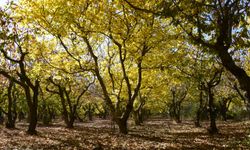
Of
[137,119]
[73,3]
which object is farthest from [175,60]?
[137,119]

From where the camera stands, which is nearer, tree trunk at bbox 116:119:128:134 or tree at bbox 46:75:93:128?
tree trunk at bbox 116:119:128:134

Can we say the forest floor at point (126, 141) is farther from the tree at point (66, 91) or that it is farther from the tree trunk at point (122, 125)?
the tree at point (66, 91)

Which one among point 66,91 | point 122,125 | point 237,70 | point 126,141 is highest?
Result: point 66,91

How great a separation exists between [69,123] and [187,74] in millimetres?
17485

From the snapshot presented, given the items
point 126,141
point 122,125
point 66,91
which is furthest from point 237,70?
point 66,91

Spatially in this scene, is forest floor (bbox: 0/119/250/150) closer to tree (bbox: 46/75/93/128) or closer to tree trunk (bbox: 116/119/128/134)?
tree trunk (bbox: 116/119/128/134)

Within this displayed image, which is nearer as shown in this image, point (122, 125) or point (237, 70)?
point (237, 70)

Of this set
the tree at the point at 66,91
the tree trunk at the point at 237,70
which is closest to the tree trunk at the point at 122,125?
the tree at the point at 66,91

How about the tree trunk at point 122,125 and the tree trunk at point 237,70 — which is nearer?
the tree trunk at point 237,70

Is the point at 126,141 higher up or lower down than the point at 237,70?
lower down

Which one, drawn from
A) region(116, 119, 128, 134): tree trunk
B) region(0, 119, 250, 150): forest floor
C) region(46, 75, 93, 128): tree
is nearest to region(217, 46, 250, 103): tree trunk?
region(0, 119, 250, 150): forest floor

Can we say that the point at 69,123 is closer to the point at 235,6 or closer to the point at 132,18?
the point at 132,18

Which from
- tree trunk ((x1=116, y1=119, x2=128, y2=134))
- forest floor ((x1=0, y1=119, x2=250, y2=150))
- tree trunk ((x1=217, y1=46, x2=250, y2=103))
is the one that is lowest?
forest floor ((x1=0, y1=119, x2=250, y2=150))

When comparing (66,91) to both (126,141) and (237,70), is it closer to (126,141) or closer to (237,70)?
(126,141)
